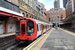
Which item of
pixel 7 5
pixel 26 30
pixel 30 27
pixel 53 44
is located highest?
pixel 7 5

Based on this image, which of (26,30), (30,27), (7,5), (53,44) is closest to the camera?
(53,44)

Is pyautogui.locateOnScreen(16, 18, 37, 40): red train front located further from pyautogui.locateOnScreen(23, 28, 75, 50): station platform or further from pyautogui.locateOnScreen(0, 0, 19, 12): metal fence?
pyautogui.locateOnScreen(0, 0, 19, 12): metal fence

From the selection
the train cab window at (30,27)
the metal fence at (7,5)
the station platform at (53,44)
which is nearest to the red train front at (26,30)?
the train cab window at (30,27)

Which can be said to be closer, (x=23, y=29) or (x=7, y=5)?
(x=23, y=29)

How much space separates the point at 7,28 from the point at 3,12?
175 inches

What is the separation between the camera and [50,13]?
3615 inches

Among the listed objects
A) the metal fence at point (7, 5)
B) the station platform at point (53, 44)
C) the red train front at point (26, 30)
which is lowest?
the station platform at point (53, 44)

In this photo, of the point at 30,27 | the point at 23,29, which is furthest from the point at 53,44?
the point at 23,29

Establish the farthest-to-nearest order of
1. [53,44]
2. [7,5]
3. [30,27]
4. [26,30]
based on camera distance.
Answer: [7,5] < [30,27] < [26,30] < [53,44]

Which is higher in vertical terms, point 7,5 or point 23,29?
point 7,5

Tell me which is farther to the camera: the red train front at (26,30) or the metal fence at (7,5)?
the metal fence at (7,5)

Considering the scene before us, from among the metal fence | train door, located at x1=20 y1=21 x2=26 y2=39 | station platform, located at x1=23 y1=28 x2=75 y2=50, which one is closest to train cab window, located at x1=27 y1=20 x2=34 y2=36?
train door, located at x1=20 y1=21 x2=26 y2=39

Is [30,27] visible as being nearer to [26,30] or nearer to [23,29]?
[26,30]

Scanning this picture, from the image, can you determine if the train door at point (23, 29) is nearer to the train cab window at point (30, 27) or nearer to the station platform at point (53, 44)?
the train cab window at point (30, 27)
